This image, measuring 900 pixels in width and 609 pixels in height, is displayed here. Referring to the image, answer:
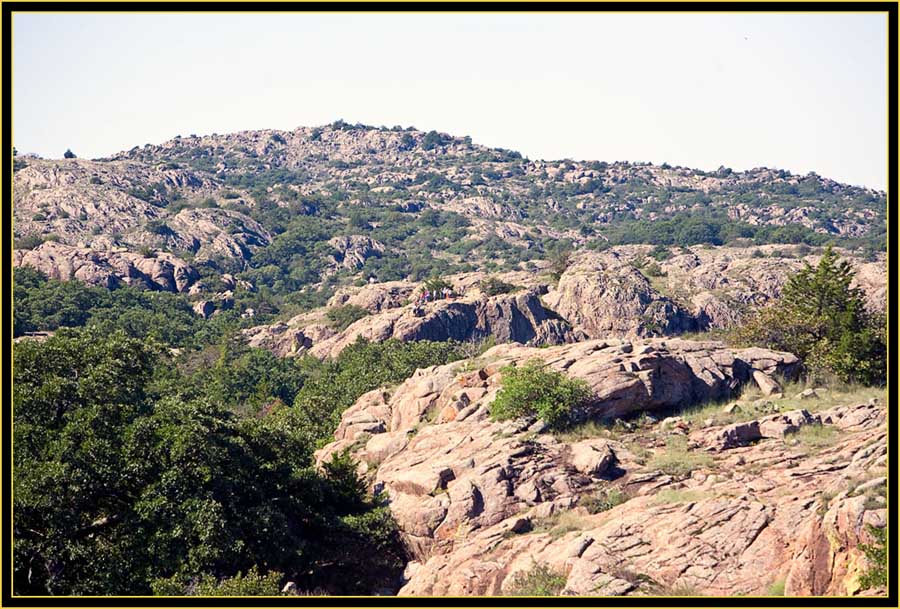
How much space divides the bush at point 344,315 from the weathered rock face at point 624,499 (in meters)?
57.7

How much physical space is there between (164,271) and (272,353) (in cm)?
Result: 3891

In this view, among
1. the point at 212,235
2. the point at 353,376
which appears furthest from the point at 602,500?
the point at 212,235

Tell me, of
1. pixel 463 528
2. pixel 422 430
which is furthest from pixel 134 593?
pixel 422 430

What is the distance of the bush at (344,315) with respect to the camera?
313 ft

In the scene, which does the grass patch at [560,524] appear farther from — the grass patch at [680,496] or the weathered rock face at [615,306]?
the weathered rock face at [615,306]

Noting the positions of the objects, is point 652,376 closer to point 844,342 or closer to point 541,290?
point 844,342

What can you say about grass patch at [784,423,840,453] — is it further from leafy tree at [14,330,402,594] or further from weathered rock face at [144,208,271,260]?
weathered rock face at [144,208,271,260]

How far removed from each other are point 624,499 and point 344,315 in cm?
7205

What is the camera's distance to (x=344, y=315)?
9700 cm

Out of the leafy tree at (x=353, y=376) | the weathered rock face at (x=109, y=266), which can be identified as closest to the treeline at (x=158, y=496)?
the leafy tree at (x=353, y=376)

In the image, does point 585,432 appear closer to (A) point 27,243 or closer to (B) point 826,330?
(B) point 826,330

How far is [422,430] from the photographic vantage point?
3503 cm

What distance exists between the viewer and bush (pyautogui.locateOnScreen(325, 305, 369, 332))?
95.4 metres

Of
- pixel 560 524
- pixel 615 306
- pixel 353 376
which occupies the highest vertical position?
pixel 615 306
